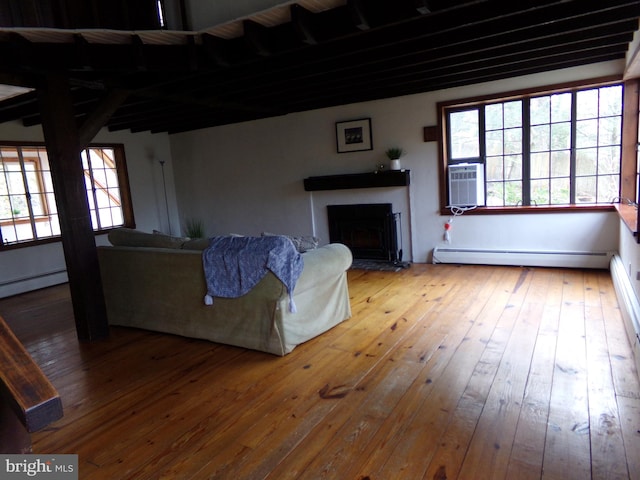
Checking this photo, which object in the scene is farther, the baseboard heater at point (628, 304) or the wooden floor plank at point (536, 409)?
the baseboard heater at point (628, 304)

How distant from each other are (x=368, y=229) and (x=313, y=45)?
3.14 metres

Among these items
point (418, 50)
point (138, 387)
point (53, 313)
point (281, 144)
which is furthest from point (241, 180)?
point (138, 387)

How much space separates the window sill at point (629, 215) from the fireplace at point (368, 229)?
2.55 metres

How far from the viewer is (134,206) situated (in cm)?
696

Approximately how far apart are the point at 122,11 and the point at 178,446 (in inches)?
136

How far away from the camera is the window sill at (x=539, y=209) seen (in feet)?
14.9

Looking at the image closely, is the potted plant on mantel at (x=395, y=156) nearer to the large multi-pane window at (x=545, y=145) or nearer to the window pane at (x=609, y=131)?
the large multi-pane window at (x=545, y=145)

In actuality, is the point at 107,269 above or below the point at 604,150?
below

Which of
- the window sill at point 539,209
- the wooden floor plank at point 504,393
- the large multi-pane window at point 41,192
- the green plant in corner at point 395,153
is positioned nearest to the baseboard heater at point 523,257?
the window sill at point 539,209

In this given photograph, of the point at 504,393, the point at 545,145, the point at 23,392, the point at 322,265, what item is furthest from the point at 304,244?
the point at 545,145

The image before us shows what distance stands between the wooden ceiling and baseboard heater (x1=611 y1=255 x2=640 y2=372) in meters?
2.04

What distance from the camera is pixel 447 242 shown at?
5.50 meters

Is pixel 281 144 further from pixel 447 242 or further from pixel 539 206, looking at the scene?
pixel 539 206

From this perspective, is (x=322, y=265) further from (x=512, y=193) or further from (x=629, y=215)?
(x=512, y=193)
